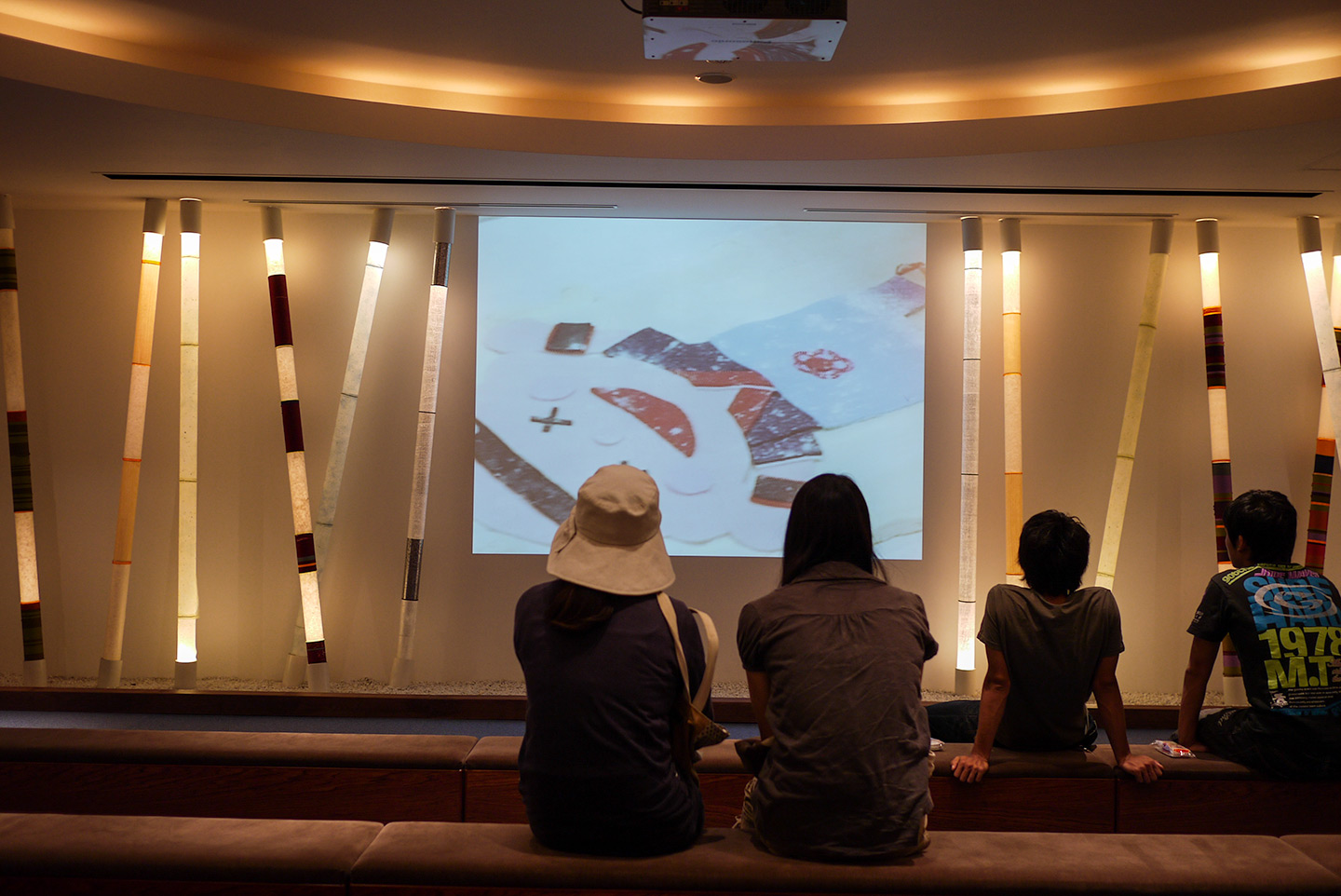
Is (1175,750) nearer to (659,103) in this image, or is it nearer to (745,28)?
(745,28)

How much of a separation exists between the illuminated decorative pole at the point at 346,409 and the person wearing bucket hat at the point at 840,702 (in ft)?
11.5

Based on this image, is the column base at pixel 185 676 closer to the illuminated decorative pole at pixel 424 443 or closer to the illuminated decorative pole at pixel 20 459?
the illuminated decorative pole at pixel 20 459

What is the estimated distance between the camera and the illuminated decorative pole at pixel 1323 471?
500cm

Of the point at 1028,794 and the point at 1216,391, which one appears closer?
the point at 1028,794

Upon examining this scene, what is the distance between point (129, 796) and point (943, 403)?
4238mm

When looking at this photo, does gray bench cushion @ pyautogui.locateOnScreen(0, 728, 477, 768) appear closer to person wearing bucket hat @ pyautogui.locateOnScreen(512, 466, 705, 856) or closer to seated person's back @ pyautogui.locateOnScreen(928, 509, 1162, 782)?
person wearing bucket hat @ pyautogui.locateOnScreen(512, 466, 705, 856)

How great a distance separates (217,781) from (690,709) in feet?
4.83

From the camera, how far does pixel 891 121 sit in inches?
169

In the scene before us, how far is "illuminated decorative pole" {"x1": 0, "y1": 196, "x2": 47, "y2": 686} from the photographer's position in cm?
484

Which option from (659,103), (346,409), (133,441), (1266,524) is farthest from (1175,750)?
(133,441)

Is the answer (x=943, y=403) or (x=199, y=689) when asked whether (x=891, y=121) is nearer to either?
(x=943, y=403)

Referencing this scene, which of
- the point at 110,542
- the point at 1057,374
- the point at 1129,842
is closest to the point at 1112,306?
the point at 1057,374

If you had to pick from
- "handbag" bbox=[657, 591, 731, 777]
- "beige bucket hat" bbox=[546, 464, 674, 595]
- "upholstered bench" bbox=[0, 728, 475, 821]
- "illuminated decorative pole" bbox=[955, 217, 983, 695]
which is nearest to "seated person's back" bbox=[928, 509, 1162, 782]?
"handbag" bbox=[657, 591, 731, 777]

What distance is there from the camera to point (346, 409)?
16.5 feet
